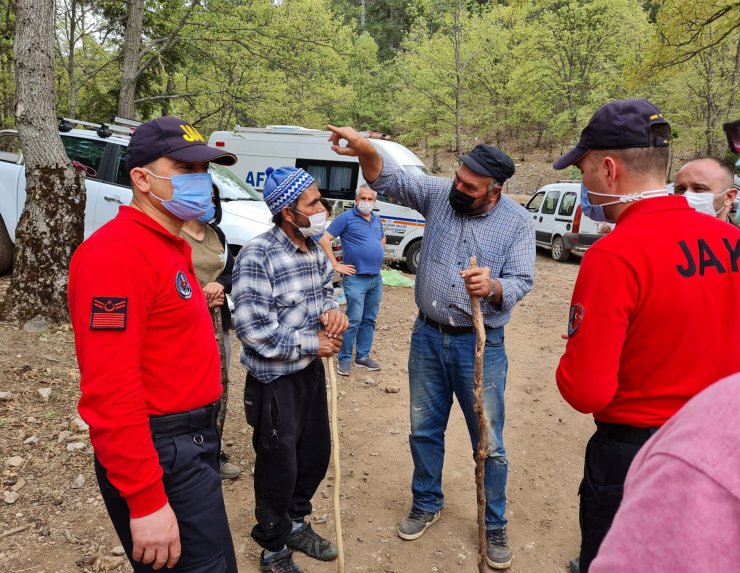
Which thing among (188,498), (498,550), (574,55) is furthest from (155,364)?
(574,55)

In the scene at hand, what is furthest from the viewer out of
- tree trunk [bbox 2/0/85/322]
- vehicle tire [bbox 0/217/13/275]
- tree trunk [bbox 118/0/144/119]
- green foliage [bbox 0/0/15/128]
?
green foliage [bbox 0/0/15/128]

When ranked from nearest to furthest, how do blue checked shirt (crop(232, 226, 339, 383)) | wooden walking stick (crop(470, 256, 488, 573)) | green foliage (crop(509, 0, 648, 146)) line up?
wooden walking stick (crop(470, 256, 488, 573)), blue checked shirt (crop(232, 226, 339, 383)), green foliage (crop(509, 0, 648, 146))

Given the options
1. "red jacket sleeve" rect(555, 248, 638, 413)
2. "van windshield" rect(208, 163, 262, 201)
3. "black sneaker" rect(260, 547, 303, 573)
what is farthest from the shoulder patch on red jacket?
"van windshield" rect(208, 163, 262, 201)

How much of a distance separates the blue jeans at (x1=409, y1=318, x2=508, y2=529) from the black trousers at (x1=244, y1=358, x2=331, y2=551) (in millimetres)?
625

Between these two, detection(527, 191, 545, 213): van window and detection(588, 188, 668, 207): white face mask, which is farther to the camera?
detection(527, 191, 545, 213): van window

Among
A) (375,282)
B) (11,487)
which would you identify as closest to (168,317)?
(11,487)

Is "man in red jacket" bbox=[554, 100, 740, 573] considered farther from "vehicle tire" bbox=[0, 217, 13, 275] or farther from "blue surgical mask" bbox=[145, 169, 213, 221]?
"vehicle tire" bbox=[0, 217, 13, 275]

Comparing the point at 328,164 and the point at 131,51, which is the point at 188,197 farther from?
the point at 328,164

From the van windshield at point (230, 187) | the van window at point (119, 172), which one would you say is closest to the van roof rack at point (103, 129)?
the van window at point (119, 172)

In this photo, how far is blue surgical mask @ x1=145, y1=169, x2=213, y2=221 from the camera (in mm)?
2029

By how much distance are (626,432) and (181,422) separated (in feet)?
5.02

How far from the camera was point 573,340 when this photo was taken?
1.91 metres

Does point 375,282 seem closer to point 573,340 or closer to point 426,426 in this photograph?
point 426,426

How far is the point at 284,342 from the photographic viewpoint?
2.80 metres
